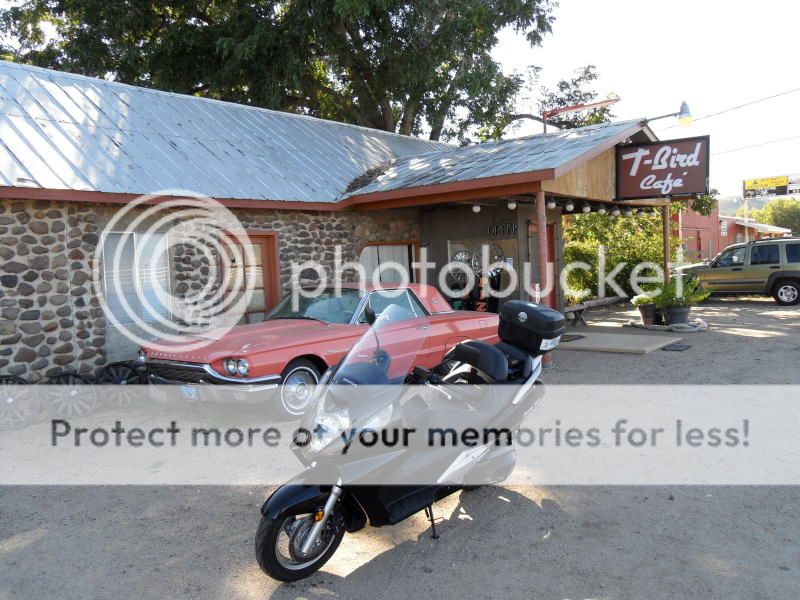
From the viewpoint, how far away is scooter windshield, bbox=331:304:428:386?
3.63m

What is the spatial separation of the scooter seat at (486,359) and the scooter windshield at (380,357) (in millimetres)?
332

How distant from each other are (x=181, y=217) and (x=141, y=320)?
159 centimetres

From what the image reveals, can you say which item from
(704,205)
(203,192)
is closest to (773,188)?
(704,205)

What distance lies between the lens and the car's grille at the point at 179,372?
623cm

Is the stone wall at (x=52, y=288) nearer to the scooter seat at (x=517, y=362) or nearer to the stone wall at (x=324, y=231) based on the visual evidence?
the stone wall at (x=324, y=231)

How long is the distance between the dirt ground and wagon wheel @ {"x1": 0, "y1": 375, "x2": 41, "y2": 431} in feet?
7.26

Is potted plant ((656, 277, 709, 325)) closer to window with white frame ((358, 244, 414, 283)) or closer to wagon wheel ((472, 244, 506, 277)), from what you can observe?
wagon wheel ((472, 244, 506, 277))

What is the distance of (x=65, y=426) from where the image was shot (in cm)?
693

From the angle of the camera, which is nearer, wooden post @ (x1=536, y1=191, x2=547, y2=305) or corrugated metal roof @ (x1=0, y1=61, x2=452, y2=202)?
corrugated metal roof @ (x1=0, y1=61, x2=452, y2=202)

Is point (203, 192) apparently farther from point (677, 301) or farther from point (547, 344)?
point (677, 301)

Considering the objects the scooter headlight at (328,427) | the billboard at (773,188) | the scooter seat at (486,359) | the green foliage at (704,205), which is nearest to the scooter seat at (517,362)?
the scooter seat at (486,359)

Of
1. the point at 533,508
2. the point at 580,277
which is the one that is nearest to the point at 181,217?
the point at 533,508

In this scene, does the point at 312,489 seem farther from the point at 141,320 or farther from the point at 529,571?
the point at 141,320

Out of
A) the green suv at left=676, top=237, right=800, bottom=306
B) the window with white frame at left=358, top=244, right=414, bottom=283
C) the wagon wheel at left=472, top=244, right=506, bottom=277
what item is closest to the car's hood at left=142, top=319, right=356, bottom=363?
the window with white frame at left=358, top=244, right=414, bottom=283
